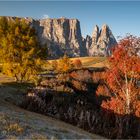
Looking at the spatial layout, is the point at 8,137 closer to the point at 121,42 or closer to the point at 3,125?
the point at 3,125

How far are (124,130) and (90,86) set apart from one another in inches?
1536

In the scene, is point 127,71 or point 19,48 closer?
point 127,71

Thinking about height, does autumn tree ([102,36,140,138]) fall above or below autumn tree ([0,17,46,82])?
below

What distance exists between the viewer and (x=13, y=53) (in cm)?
4734

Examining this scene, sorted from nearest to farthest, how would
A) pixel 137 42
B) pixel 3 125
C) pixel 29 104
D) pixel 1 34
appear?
pixel 3 125 → pixel 137 42 → pixel 29 104 → pixel 1 34

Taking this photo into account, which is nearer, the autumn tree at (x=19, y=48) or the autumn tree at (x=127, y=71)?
the autumn tree at (x=127, y=71)

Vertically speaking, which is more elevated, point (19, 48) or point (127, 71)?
point (19, 48)

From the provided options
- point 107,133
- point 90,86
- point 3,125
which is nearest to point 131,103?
point 107,133

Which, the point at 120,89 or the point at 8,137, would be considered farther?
the point at 120,89

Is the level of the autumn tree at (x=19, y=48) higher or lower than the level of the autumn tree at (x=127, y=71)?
higher

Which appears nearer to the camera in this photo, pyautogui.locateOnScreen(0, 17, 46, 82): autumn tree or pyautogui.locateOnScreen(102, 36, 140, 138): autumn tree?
pyautogui.locateOnScreen(102, 36, 140, 138): autumn tree

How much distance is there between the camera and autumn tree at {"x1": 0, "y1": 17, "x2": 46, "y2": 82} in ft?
153

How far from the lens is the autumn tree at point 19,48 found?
46.5 metres

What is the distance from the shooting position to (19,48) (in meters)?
47.1
